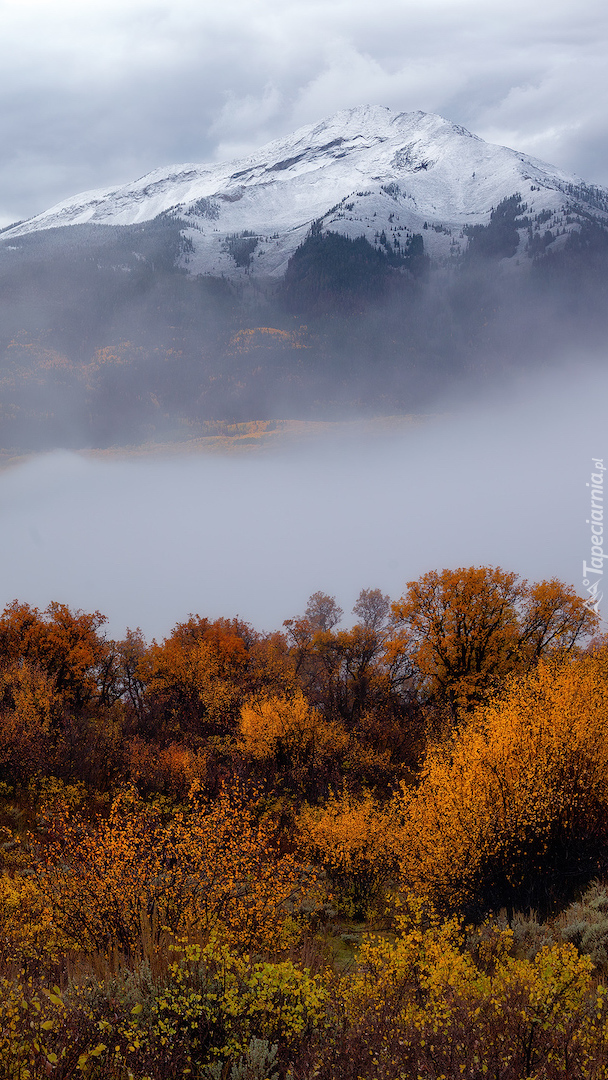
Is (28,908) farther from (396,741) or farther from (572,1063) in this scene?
(396,741)

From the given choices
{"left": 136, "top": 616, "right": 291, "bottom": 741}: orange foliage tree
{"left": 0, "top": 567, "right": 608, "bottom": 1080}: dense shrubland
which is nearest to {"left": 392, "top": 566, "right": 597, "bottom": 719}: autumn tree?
{"left": 0, "top": 567, "right": 608, "bottom": 1080}: dense shrubland

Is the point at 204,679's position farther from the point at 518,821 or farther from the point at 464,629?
the point at 518,821

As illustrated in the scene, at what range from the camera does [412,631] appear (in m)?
51.8

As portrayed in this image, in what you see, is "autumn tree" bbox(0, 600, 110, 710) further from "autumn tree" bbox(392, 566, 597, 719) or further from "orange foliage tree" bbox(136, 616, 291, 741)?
"autumn tree" bbox(392, 566, 597, 719)

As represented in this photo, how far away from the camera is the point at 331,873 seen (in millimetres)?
27703

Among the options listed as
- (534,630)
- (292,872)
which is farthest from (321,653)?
(292,872)

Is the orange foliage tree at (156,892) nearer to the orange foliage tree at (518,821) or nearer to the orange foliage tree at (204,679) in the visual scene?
the orange foliage tree at (518,821)

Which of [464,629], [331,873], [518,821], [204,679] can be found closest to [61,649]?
[204,679]

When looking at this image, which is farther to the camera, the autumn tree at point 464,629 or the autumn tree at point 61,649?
the autumn tree at point 61,649

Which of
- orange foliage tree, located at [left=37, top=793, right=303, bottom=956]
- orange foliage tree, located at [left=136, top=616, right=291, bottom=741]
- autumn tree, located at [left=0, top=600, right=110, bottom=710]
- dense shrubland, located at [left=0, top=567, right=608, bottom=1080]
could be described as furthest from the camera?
autumn tree, located at [left=0, top=600, right=110, bottom=710]

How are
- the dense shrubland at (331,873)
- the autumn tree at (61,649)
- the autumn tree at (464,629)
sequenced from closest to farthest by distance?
the dense shrubland at (331,873) → the autumn tree at (464,629) → the autumn tree at (61,649)

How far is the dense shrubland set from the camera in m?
9.20

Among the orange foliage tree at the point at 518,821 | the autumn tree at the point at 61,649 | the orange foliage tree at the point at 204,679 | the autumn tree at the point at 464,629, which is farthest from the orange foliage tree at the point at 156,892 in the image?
the autumn tree at the point at 61,649

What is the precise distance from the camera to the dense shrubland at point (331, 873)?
920 cm
